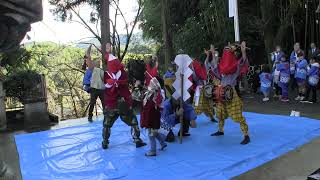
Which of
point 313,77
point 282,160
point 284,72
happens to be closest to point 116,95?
point 282,160

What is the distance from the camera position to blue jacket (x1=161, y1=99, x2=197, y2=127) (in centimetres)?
787

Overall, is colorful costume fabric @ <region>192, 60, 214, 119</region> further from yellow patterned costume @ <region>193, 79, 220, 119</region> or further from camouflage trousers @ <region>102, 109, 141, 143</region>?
camouflage trousers @ <region>102, 109, 141, 143</region>

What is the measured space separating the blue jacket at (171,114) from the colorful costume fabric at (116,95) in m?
0.66

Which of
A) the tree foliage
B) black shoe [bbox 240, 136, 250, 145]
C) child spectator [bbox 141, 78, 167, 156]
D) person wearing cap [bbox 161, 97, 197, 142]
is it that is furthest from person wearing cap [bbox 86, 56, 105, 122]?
the tree foliage

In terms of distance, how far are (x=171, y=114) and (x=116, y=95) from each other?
124cm

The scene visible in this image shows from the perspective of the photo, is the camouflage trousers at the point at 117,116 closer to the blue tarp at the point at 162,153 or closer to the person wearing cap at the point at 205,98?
the blue tarp at the point at 162,153

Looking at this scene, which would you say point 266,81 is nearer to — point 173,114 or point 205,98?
point 205,98

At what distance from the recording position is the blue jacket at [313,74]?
37.8 ft

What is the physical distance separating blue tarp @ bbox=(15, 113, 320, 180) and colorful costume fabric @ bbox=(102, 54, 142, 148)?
58 centimetres

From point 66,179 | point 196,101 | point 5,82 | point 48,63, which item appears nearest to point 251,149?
point 196,101

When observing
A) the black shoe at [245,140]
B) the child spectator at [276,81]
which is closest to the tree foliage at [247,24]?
the child spectator at [276,81]

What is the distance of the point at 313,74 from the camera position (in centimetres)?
1165

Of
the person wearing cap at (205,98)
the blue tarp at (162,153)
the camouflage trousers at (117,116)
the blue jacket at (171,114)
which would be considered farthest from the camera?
the person wearing cap at (205,98)

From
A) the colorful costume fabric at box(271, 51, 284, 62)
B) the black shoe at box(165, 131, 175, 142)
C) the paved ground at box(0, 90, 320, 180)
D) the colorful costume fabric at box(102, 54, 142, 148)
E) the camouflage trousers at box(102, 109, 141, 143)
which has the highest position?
the colorful costume fabric at box(271, 51, 284, 62)
